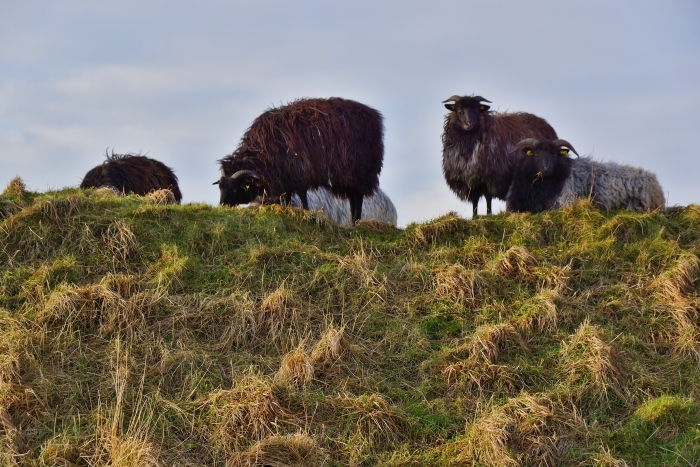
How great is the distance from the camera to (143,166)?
16.9m

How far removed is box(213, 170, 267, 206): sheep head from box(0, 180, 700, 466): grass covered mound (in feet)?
5.36

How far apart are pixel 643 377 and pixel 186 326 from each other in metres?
4.96

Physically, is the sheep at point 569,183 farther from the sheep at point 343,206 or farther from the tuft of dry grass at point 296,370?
the tuft of dry grass at point 296,370

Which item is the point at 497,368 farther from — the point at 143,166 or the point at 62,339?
the point at 143,166

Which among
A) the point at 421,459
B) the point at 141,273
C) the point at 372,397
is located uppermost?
the point at 141,273

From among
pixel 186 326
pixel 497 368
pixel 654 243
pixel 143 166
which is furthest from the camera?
pixel 143 166

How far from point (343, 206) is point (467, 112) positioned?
3.54 metres

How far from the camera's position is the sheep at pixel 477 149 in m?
14.8

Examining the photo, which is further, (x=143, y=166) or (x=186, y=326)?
(x=143, y=166)

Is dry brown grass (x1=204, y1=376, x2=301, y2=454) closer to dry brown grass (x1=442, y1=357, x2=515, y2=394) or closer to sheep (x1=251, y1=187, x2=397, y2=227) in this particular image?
dry brown grass (x1=442, y1=357, x2=515, y2=394)

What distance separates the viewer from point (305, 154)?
1355cm

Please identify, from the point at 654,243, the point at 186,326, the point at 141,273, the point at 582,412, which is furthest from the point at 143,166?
the point at 582,412

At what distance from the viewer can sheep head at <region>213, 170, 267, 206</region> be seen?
13.6 m

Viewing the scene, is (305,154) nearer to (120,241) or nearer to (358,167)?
(358,167)
